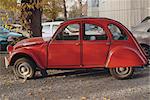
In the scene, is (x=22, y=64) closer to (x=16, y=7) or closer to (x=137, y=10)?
(x=16, y=7)

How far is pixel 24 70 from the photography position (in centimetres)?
868

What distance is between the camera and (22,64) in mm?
8656

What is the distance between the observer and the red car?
27.4 feet

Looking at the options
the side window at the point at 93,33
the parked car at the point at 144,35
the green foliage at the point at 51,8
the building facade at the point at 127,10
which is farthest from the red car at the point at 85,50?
the building facade at the point at 127,10

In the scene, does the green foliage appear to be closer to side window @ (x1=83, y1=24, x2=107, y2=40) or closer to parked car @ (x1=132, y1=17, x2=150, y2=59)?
side window @ (x1=83, y1=24, x2=107, y2=40)

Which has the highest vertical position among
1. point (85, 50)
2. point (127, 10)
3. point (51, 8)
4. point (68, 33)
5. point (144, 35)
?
point (127, 10)

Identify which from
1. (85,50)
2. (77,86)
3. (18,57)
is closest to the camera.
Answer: (77,86)

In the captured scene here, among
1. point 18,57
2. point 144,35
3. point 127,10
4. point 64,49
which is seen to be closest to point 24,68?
point 18,57

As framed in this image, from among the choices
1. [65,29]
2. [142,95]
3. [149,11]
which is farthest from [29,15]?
[149,11]

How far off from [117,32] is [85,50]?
3.25 ft

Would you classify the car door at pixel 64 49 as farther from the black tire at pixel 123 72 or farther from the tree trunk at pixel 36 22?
the tree trunk at pixel 36 22

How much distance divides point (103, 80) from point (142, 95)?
1.75m

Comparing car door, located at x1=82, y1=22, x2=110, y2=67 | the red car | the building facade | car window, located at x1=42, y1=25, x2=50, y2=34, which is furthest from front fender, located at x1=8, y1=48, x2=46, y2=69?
the building facade

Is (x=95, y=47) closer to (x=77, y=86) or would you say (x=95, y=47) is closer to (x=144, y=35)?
(x=77, y=86)
